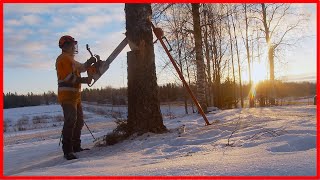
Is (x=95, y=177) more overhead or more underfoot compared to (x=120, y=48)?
more underfoot

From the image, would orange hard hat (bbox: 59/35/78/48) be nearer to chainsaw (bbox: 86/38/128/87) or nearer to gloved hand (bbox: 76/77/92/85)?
chainsaw (bbox: 86/38/128/87)

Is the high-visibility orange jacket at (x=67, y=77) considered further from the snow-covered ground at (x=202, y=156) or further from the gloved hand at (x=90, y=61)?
the snow-covered ground at (x=202, y=156)

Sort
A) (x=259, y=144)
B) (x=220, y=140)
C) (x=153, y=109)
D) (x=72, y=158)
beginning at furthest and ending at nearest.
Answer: (x=153, y=109), (x=72, y=158), (x=220, y=140), (x=259, y=144)

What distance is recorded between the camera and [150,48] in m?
6.73

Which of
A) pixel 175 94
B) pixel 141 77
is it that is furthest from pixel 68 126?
pixel 175 94

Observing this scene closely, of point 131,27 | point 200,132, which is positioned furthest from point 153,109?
point 131,27

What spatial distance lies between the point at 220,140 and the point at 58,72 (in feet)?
8.50

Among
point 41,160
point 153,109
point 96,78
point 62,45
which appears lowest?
point 41,160

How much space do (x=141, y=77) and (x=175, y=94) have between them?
5072 cm

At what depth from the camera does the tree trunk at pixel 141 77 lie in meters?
6.54

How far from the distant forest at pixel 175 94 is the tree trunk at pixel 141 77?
48.7 feet

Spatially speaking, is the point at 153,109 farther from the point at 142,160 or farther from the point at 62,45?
the point at 142,160

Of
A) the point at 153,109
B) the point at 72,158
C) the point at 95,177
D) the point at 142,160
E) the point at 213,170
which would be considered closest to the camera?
the point at 213,170

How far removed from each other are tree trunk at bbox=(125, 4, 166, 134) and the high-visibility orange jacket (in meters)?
1.09
